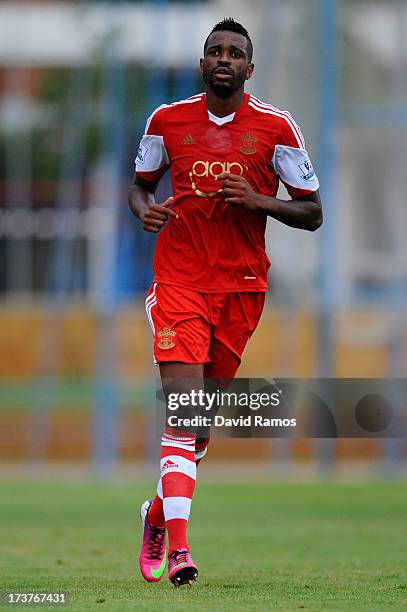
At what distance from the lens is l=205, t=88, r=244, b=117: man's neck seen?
7.45 metres

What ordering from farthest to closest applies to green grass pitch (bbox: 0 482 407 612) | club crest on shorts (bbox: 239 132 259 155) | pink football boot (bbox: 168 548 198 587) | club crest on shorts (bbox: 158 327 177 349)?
club crest on shorts (bbox: 239 132 259 155)
club crest on shorts (bbox: 158 327 177 349)
pink football boot (bbox: 168 548 198 587)
green grass pitch (bbox: 0 482 407 612)

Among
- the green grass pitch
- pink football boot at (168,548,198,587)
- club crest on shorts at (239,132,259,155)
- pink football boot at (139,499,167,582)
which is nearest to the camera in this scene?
the green grass pitch

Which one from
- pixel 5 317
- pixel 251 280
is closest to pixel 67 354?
pixel 5 317

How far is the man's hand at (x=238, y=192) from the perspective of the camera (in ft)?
23.7

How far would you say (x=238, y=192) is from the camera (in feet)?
23.7

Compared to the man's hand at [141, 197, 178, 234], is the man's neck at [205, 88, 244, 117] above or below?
above

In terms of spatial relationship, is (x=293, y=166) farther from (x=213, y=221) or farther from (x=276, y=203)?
(x=213, y=221)

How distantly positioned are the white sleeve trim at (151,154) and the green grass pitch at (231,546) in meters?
2.00

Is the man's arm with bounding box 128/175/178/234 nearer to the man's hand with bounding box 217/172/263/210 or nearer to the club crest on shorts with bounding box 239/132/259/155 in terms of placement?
the man's hand with bounding box 217/172/263/210

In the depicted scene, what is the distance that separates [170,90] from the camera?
25438 mm

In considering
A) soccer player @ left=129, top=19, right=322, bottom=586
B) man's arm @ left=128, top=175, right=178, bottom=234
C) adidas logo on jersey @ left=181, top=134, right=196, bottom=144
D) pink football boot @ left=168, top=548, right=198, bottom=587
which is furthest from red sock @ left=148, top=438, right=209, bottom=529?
adidas logo on jersey @ left=181, top=134, right=196, bottom=144

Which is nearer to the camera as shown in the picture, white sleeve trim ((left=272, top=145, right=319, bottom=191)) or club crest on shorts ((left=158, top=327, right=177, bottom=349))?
club crest on shorts ((left=158, top=327, right=177, bottom=349))

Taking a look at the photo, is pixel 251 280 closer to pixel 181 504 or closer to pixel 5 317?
pixel 181 504

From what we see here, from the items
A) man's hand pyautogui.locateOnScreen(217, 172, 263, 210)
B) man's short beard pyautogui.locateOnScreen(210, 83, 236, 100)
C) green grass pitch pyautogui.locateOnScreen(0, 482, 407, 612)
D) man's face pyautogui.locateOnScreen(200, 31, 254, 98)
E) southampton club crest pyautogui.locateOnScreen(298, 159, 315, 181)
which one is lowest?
green grass pitch pyautogui.locateOnScreen(0, 482, 407, 612)
